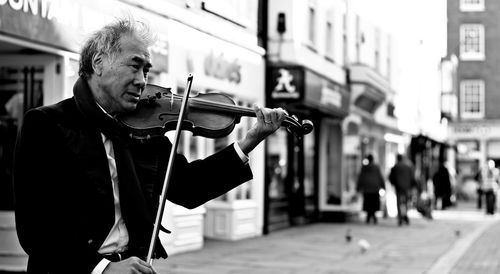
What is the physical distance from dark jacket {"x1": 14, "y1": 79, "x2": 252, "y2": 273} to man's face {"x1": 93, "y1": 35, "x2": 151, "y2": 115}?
0.17 feet

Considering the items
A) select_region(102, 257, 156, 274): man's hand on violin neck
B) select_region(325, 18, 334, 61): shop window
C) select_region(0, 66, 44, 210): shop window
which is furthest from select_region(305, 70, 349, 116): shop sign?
select_region(102, 257, 156, 274): man's hand on violin neck

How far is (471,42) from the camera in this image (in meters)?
55.3

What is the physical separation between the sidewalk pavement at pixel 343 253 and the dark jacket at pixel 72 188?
320 inches

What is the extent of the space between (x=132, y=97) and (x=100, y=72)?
125mm

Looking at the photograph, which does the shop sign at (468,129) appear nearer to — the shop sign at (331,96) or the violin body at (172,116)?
the shop sign at (331,96)

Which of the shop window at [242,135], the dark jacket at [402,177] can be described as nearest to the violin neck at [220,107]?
the shop window at [242,135]

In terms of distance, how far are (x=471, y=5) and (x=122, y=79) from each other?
5402 centimetres

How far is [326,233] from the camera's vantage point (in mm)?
19219

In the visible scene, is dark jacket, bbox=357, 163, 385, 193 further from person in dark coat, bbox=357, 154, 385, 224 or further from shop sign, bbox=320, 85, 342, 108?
shop sign, bbox=320, 85, 342, 108

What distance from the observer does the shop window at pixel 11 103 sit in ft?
34.9

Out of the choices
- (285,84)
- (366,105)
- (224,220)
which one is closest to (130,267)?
(224,220)

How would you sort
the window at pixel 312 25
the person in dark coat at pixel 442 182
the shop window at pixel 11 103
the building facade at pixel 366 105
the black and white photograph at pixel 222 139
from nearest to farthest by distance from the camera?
the black and white photograph at pixel 222 139 < the shop window at pixel 11 103 < the window at pixel 312 25 < the building facade at pixel 366 105 < the person in dark coat at pixel 442 182

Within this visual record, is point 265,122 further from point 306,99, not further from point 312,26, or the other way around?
point 312,26

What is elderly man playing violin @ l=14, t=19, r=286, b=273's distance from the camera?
9.12 feet
